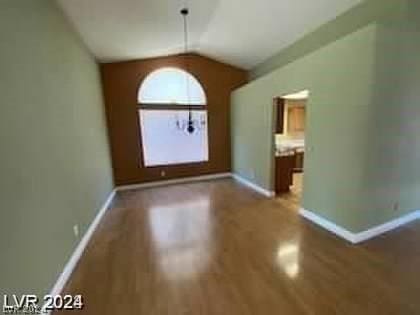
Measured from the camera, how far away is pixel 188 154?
621 centimetres

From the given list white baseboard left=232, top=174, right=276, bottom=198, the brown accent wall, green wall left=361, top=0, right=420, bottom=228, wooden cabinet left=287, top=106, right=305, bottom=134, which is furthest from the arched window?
green wall left=361, top=0, right=420, bottom=228

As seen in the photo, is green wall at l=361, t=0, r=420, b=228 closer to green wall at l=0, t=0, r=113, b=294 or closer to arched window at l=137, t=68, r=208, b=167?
green wall at l=0, t=0, r=113, b=294

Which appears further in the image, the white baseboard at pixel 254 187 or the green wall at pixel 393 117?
the white baseboard at pixel 254 187

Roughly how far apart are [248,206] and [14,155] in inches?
138

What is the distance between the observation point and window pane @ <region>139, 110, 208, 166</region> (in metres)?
5.80

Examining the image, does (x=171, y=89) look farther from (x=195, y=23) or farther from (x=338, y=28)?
(x=338, y=28)

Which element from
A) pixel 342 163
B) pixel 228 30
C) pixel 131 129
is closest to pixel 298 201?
pixel 342 163

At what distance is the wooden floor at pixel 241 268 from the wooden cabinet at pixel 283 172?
3.70 ft

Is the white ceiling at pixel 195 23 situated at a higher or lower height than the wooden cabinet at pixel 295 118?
higher

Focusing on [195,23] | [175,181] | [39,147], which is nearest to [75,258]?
[39,147]

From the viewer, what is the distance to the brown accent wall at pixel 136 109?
5426 mm

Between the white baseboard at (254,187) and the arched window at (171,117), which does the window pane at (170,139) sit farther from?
the white baseboard at (254,187)

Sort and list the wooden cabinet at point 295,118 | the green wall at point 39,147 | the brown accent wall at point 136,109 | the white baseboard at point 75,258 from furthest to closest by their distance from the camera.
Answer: the wooden cabinet at point 295,118
the brown accent wall at point 136,109
the white baseboard at point 75,258
the green wall at point 39,147

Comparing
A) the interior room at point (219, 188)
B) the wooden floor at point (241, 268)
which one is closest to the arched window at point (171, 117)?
the interior room at point (219, 188)
